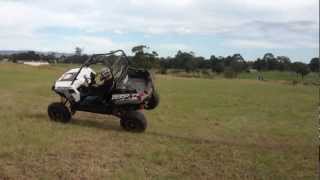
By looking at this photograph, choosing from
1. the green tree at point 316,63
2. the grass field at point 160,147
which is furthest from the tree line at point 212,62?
the grass field at point 160,147

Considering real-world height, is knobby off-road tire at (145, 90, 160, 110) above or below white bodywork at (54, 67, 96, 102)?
below

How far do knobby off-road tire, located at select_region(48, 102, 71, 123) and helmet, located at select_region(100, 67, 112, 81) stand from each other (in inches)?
43.7

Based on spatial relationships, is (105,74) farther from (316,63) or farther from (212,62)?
(212,62)

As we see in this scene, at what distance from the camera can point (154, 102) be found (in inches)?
514

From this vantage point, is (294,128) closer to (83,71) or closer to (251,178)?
(83,71)

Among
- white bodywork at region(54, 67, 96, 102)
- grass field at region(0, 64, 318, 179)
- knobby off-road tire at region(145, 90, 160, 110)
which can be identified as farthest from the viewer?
knobby off-road tire at region(145, 90, 160, 110)

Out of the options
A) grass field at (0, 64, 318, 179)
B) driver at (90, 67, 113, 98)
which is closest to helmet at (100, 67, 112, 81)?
driver at (90, 67, 113, 98)

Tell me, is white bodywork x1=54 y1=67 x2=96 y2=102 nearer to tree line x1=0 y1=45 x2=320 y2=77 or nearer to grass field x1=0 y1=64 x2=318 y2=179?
grass field x1=0 y1=64 x2=318 y2=179

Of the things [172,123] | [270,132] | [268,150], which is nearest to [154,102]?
[172,123]

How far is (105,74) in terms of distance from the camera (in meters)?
11.9

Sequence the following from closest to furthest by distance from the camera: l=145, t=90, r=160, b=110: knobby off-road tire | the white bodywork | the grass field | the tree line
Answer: the grass field → the white bodywork → l=145, t=90, r=160, b=110: knobby off-road tire → the tree line

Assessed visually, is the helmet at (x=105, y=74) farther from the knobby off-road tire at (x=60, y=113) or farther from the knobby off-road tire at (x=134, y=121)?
the knobby off-road tire at (x=60, y=113)

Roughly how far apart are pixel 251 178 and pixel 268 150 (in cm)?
249

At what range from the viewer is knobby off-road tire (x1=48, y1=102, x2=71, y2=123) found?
12266mm
